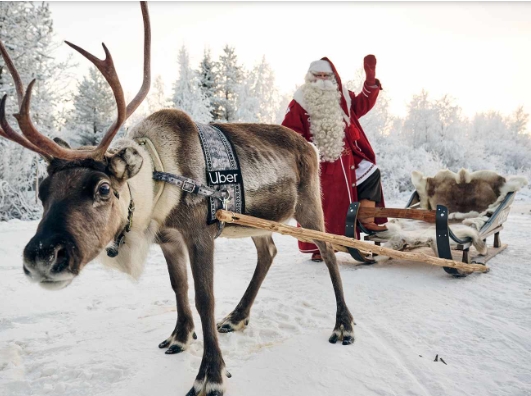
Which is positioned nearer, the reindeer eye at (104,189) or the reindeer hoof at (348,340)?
the reindeer eye at (104,189)

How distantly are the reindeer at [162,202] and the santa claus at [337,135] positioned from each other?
1.83 metres

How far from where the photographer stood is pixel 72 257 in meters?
1.63

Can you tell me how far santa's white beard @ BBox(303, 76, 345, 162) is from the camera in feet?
16.3

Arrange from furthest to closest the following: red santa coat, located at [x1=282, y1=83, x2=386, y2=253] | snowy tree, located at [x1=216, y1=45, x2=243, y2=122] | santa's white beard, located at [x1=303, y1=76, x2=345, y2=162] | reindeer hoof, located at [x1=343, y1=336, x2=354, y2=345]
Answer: snowy tree, located at [x1=216, y1=45, x2=243, y2=122]
red santa coat, located at [x1=282, y1=83, x2=386, y2=253]
santa's white beard, located at [x1=303, y1=76, x2=345, y2=162]
reindeer hoof, located at [x1=343, y1=336, x2=354, y2=345]

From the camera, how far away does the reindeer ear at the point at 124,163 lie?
190 centimetres

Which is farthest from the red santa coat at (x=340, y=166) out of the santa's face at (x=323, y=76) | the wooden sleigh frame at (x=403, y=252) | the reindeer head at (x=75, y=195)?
the reindeer head at (x=75, y=195)

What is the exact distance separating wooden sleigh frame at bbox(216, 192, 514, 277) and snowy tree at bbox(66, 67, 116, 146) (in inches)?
866

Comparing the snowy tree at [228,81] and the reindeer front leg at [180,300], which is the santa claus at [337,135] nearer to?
the reindeer front leg at [180,300]

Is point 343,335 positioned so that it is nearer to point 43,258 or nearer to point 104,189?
point 104,189

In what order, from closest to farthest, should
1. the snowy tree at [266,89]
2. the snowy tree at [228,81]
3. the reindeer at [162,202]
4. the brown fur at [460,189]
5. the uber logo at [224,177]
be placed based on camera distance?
the reindeer at [162,202] < the uber logo at [224,177] < the brown fur at [460,189] < the snowy tree at [228,81] < the snowy tree at [266,89]

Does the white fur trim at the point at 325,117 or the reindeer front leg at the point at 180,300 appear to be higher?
the white fur trim at the point at 325,117

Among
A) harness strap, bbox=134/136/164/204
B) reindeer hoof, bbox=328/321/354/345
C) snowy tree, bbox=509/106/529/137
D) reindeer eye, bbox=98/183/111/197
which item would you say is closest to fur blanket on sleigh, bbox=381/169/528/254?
reindeer hoof, bbox=328/321/354/345

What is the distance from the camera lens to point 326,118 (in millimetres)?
4977

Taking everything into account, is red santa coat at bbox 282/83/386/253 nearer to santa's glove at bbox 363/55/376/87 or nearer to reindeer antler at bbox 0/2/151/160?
santa's glove at bbox 363/55/376/87
